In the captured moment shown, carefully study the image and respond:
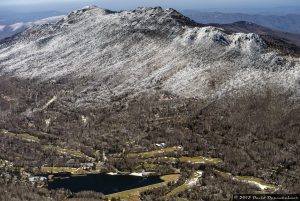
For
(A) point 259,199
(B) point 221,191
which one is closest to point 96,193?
(B) point 221,191

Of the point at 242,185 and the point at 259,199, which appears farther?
the point at 242,185

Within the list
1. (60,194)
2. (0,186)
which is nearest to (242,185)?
(60,194)

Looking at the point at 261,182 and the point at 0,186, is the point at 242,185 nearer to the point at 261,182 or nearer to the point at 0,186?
the point at 261,182

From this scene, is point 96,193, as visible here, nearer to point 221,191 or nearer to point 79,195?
point 79,195

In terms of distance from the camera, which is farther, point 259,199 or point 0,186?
point 0,186

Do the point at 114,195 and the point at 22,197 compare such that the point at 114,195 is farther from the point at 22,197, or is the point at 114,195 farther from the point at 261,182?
the point at 261,182

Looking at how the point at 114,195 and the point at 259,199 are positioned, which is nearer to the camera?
the point at 259,199

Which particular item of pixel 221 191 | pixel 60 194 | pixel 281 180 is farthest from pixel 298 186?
pixel 60 194
